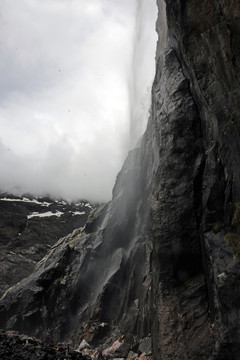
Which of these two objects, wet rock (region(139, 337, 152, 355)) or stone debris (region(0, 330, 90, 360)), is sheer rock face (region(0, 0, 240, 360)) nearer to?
wet rock (region(139, 337, 152, 355))

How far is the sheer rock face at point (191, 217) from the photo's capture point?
11.4 metres

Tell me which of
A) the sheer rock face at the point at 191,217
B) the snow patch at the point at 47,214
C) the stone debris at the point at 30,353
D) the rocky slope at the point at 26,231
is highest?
the snow patch at the point at 47,214

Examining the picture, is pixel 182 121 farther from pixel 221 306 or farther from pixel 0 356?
pixel 0 356

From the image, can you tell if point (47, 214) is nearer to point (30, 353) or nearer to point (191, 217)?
point (30, 353)

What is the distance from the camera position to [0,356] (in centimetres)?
1540

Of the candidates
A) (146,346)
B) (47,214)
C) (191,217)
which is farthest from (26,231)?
(191,217)

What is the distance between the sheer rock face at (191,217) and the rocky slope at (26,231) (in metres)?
47.5

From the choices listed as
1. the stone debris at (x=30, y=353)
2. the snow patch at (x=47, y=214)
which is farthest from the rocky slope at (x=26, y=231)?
the stone debris at (x=30, y=353)

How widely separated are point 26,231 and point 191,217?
90.8 metres

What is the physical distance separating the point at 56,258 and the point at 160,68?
26.4 m

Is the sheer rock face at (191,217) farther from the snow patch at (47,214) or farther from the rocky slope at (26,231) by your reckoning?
the snow patch at (47,214)

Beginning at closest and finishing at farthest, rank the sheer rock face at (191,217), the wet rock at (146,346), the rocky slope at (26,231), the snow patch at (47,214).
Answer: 1. the sheer rock face at (191,217)
2. the wet rock at (146,346)
3. the rocky slope at (26,231)
4. the snow patch at (47,214)

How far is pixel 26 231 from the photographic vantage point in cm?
9469

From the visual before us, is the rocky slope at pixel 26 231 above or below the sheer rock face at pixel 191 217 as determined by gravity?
above
